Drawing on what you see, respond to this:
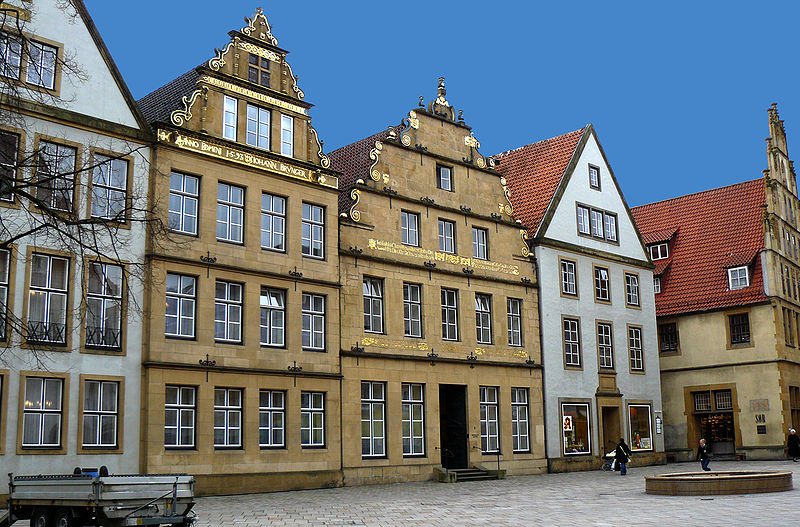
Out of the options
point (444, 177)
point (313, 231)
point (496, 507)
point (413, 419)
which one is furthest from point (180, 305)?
point (444, 177)

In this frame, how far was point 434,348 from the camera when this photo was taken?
117ft

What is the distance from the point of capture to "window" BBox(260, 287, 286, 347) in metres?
30.5


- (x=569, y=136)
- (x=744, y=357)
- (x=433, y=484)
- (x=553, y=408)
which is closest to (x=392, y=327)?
(x=433, y=484)

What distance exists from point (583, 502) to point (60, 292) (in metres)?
14.6

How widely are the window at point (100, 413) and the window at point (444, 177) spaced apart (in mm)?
15914

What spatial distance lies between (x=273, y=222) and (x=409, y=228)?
647 centimetres

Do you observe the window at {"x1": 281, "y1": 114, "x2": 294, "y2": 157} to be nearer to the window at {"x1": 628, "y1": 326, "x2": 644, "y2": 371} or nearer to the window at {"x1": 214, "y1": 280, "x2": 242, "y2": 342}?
the window at {"x1": 214, "y1": 280, "x2": 242, "y2": 342}

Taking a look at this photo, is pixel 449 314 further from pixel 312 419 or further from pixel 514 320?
pixel 312 419

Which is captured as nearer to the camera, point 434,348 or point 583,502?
point 583,502

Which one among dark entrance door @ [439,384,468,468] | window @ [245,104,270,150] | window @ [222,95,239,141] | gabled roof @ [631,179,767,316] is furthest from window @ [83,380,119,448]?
gabled roof @ [631,179,767,316]

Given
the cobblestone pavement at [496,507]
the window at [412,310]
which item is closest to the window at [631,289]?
the window at [412,310]

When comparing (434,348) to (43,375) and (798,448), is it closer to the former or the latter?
(43,375)

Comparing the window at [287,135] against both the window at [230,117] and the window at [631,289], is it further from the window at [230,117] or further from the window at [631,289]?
the window at [631,289]

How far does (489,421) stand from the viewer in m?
37.3
